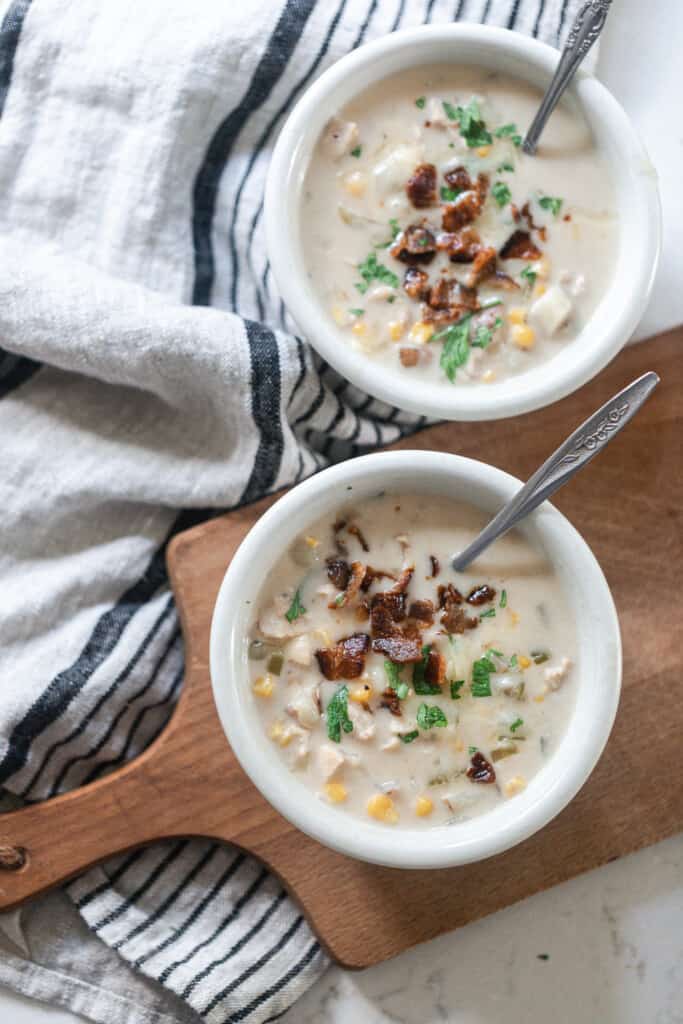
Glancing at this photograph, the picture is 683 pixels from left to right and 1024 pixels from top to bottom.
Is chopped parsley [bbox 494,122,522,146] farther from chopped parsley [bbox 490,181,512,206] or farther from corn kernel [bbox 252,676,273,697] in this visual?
corn kernel [bbox 252,676,273,697]

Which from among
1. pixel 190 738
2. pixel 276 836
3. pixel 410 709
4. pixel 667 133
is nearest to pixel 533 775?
pixel 410 709

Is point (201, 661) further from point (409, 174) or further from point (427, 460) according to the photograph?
point (409, 174)

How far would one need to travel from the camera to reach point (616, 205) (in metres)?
1.87

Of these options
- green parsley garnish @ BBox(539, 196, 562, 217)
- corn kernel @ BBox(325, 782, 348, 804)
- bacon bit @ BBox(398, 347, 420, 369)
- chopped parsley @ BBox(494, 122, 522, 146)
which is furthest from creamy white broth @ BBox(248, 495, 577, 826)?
chopped parsley @ BBox(494, 122, 522, 146)

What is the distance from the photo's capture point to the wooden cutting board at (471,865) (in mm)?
1854

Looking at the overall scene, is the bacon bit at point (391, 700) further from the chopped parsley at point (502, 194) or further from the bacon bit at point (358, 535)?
the chopped parsley at point (502, 194)

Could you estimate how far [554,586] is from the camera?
1702 millimetres

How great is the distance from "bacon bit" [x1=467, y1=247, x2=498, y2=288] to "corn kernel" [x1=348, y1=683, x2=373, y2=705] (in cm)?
67

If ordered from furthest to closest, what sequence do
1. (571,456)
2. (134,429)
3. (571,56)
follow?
1. (134,429)
2. (571,56)
3. (571,456)

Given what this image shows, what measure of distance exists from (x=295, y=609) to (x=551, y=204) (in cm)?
79

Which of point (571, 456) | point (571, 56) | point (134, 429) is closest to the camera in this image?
point (571, 456)

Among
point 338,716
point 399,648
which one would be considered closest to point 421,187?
point 399,648

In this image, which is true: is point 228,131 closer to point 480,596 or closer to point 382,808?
point 480,596

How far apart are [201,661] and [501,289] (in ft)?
2.55
